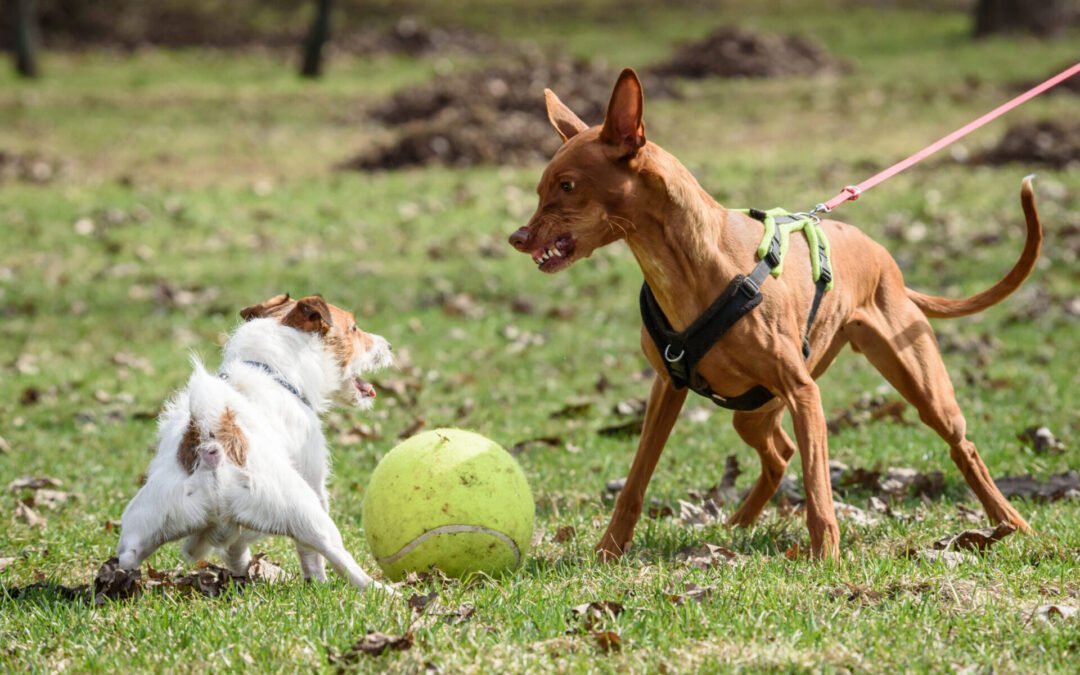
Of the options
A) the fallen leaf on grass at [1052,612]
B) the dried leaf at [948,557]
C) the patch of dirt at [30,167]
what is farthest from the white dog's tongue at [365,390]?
the patch of dirt at [30,167]

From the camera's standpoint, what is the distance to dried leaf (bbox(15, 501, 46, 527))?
6246mm

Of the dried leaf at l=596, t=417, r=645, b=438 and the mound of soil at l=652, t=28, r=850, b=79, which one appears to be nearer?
the dried leaf at l=596, t=417, r=645, b=438

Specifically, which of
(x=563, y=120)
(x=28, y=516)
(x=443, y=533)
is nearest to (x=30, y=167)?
(x=28, y=516)

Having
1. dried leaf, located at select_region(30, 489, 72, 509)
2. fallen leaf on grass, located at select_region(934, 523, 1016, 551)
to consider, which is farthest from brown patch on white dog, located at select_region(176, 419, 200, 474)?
fallen leaf on grass, located at select_region(934, 523, 1016, 551)

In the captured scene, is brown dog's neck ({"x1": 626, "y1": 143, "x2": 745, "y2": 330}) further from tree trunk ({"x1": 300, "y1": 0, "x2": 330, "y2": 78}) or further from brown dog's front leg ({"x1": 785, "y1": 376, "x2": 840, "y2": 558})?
tree trunk ({"x1": 300, "y1": 0, "x2": 330, "y2": 78})

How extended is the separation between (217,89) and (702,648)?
2316 centimetres

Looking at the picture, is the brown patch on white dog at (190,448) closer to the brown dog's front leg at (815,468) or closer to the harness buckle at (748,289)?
the harness buckle at (748,289)

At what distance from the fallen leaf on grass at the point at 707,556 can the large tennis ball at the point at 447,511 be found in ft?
2.30

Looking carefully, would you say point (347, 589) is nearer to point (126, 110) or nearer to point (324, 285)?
point (324, 285)

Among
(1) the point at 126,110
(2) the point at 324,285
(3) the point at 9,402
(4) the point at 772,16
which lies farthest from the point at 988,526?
(4) the point at 772,16

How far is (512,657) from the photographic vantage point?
392 centimetres

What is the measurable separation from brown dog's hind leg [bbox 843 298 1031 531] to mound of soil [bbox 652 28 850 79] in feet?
64.3

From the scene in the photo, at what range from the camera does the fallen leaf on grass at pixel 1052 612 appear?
421 centimetres

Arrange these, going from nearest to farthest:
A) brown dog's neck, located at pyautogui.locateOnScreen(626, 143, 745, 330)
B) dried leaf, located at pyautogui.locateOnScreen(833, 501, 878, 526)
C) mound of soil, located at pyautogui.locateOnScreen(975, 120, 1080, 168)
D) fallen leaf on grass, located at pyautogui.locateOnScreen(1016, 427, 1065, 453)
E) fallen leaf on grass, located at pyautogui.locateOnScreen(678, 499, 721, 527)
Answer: brown dog's neck, located at pyautogui.locateOnScreen(626, 143, 745, 330) → dried leaf, located at pyautogui.locateOnScreen(833, 501, 878, 526) → fallen leaf on grass, located at pyautogui.locateOnScreen(678, 499, 721, 527) → fallen leaf on grass, located at pyautogui.locateOnScreen(1016, 427, 1065, 453) → mound of soil, located at pyautogui.locateOnScreen(975, 120, 1080, 168)
